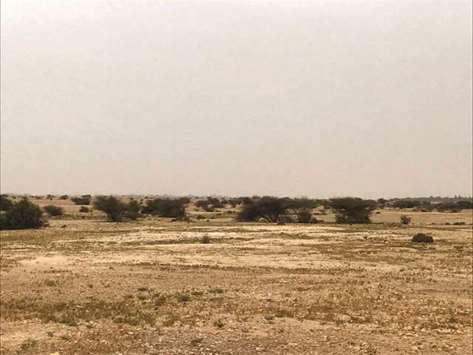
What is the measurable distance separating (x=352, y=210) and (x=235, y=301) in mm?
60306

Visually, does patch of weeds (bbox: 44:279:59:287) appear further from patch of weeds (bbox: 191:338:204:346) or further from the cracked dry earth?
patch of weeds (bbox: 191:338:204:346)

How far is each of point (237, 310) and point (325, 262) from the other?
13104mm

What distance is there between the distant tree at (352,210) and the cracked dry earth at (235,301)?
40.3m

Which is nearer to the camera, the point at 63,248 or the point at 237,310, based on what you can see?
the point at 237,310

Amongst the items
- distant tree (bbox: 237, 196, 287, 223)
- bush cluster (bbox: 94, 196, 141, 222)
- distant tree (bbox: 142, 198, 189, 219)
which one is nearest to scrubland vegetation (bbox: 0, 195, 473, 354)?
bush cluster (bbox: 94, 196, 141, 222)

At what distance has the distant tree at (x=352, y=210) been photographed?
7544 cm

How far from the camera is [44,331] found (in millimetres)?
14969

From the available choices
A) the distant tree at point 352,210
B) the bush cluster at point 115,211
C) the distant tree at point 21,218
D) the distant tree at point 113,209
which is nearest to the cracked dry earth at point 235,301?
the distant tree at point 21,218

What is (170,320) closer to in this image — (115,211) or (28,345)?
(28,345)

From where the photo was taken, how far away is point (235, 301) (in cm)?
1869

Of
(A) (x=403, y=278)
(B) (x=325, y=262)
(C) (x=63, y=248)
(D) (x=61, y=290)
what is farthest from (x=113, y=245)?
(A) (x=403, y=278)

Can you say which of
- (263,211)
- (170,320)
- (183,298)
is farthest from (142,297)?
(263,211)

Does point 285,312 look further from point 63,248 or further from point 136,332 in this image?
point 63,248

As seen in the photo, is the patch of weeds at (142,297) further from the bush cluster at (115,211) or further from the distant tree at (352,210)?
the distant tree at (352,210)
